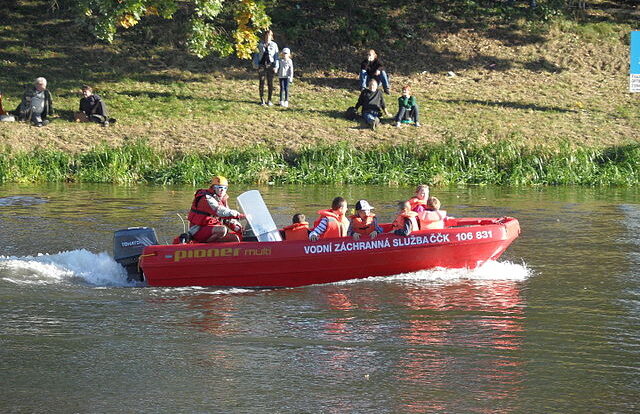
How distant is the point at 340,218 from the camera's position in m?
15.1

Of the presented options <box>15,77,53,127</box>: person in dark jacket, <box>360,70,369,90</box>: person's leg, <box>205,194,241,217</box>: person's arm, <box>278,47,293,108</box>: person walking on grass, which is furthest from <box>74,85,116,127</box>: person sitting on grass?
<box>205,194,241,217</box>: person's arm

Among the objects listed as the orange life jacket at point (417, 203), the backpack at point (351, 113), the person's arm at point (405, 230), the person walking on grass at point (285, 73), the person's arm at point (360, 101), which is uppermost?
the person walking on grass at point (285, 73)

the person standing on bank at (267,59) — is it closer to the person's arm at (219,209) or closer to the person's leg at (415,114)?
the person's leg at (415,114)

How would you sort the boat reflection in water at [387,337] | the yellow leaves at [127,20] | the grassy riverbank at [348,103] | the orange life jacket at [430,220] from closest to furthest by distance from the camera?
the boat reflection in water at [387,337] → the orange life jacket at [430,220] → the grassy riverbank at [348,103] → the yellow leaves at [127,20]

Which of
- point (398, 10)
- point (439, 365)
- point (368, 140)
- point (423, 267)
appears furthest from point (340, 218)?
point (398, 10)

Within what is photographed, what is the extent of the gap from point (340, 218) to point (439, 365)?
502cm

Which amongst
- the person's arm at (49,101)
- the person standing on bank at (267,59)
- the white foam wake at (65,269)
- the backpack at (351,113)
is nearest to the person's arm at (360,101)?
the backpack at (351,113)

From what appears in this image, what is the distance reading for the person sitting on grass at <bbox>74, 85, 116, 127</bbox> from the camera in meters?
29.5

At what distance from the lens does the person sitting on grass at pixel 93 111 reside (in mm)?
29500

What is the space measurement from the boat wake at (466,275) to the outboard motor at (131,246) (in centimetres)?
302

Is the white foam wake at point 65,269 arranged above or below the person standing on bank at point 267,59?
below

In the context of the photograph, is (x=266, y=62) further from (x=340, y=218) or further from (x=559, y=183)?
(x=340, y=218)

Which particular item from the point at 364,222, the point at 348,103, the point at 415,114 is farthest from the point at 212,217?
the point at 348,103

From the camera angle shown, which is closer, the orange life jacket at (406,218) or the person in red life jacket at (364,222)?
the orange life jacket at (406,218)
